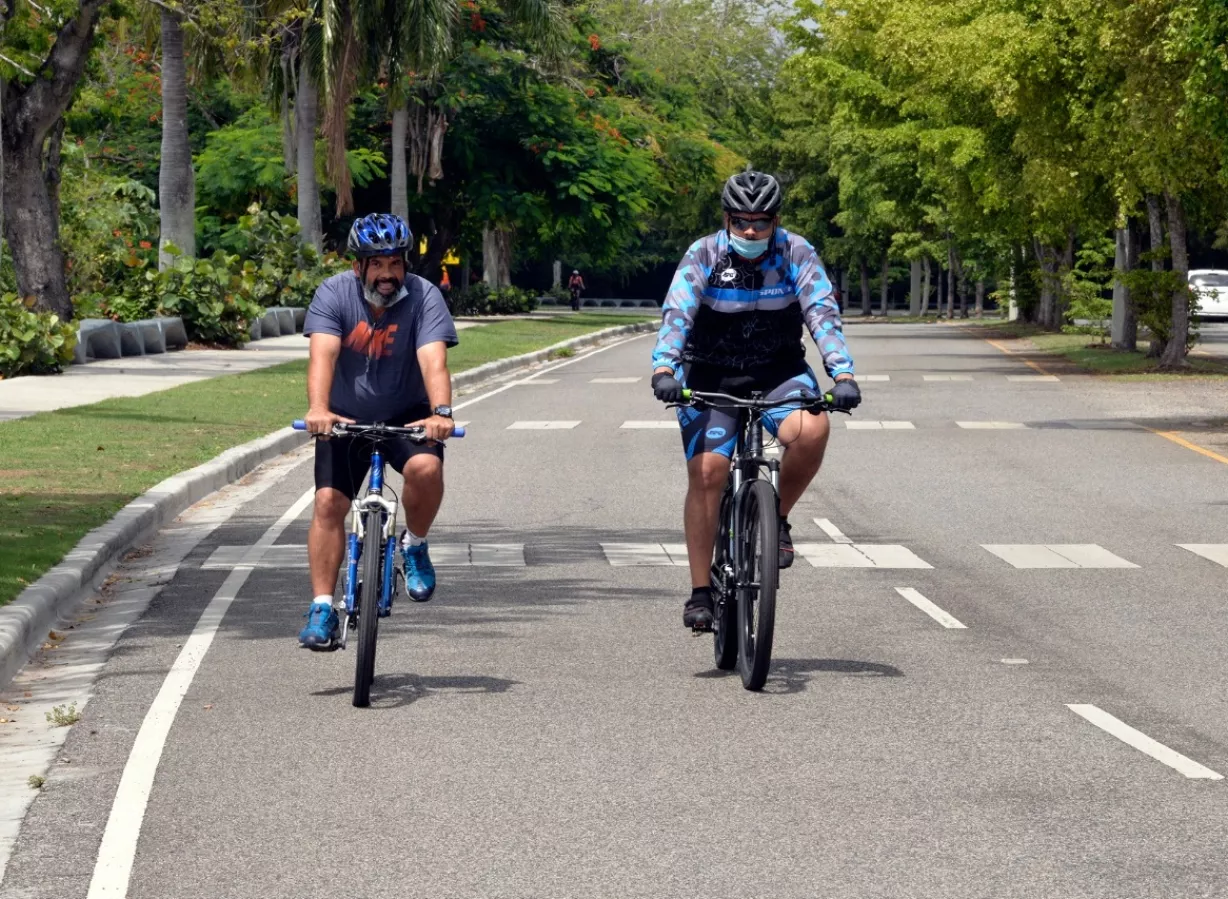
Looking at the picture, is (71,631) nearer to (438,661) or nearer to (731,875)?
(438,661)

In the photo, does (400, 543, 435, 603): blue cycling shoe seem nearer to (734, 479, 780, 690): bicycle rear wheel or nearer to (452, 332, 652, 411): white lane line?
(734, 479, 780, 690): bicycle rear wheel

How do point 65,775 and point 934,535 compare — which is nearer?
point 65,775

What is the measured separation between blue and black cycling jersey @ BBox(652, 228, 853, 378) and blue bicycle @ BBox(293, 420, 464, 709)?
105 centimetres

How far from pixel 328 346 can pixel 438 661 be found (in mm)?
1663

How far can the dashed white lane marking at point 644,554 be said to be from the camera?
12398mm

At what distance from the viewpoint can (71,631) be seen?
1012 cm

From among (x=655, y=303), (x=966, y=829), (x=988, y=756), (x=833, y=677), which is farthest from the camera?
Answer: (x=655, y=303)

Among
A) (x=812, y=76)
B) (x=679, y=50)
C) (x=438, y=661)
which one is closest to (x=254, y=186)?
(x=812, y=76)

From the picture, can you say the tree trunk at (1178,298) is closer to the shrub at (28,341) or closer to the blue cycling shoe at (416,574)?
the shrub at (28,341)

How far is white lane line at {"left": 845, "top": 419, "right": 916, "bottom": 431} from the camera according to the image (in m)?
22.3

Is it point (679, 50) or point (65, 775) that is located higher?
point (679, 50)

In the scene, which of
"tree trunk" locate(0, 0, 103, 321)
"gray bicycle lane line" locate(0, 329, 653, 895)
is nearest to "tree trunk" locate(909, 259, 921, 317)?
"tree trunk" locate(0, 0, 103, 321)

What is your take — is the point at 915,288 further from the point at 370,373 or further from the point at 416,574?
the point at 370,373

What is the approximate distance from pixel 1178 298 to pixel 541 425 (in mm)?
13384
